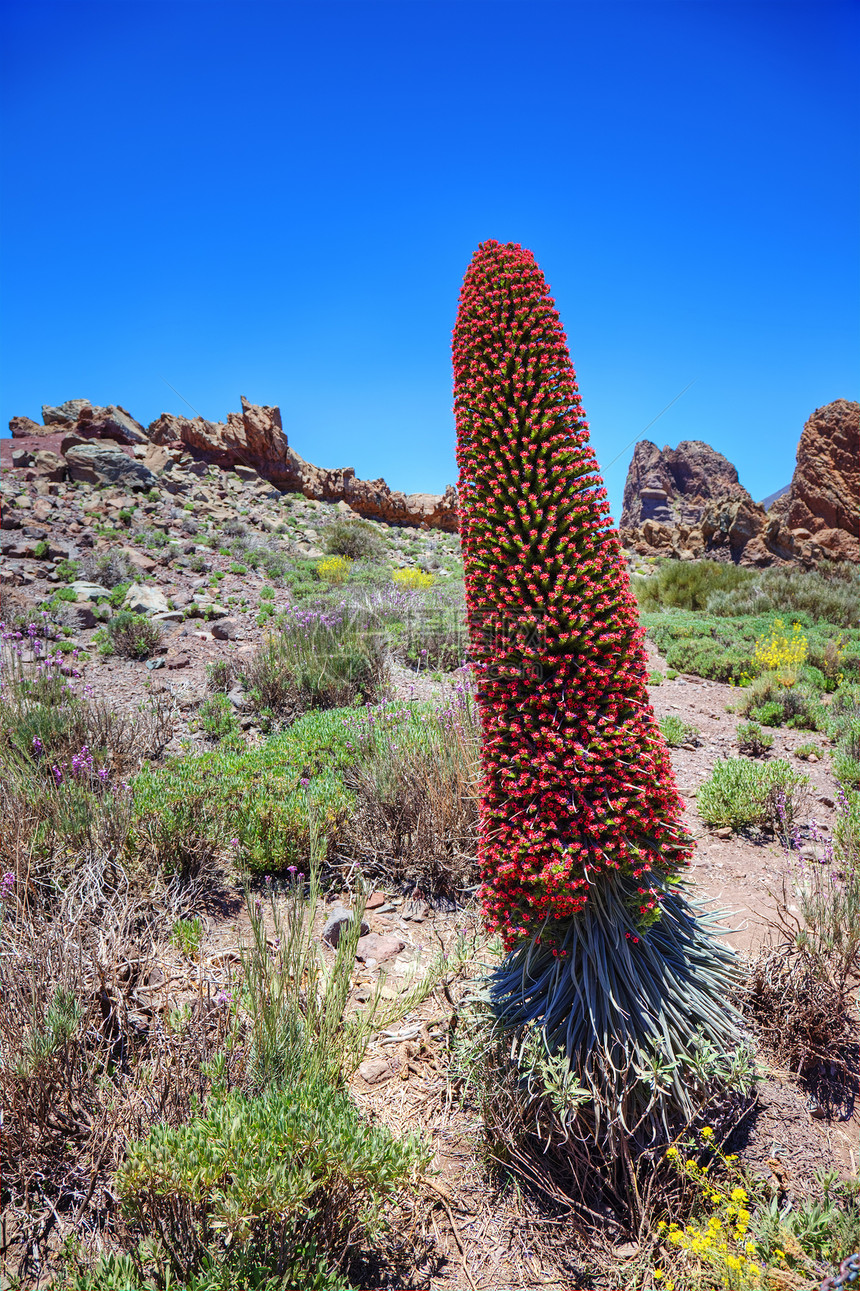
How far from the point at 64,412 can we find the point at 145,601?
29.1m

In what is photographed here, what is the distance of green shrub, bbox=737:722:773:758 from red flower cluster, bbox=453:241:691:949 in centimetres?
484

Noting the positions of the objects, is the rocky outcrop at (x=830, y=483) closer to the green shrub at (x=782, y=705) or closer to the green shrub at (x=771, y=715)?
the green shrub at (x=782, y=705)

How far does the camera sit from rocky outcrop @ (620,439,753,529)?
43562 millimetres

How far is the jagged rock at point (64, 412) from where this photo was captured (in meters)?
33.5

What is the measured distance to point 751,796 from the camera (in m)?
5.25

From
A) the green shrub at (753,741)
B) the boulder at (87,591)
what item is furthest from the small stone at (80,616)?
the green shrub at (753,741)

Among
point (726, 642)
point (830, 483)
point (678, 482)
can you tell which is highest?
point (678, 482)

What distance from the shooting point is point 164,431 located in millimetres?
31828

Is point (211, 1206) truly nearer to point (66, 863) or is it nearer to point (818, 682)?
point (66, 863)

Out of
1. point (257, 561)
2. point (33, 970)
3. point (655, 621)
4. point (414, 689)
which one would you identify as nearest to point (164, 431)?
point (257, 561)

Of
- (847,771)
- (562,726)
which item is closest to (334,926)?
(562,726)

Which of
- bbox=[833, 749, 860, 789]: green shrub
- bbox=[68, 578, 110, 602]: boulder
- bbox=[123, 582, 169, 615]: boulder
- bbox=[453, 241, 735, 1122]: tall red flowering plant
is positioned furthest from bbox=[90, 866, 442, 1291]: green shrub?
bbox=[68, 578, 110, 602]: boulder

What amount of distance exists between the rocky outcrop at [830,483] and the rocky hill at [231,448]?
15.6 metres

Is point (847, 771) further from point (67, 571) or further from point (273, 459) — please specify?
point (273, 459)
